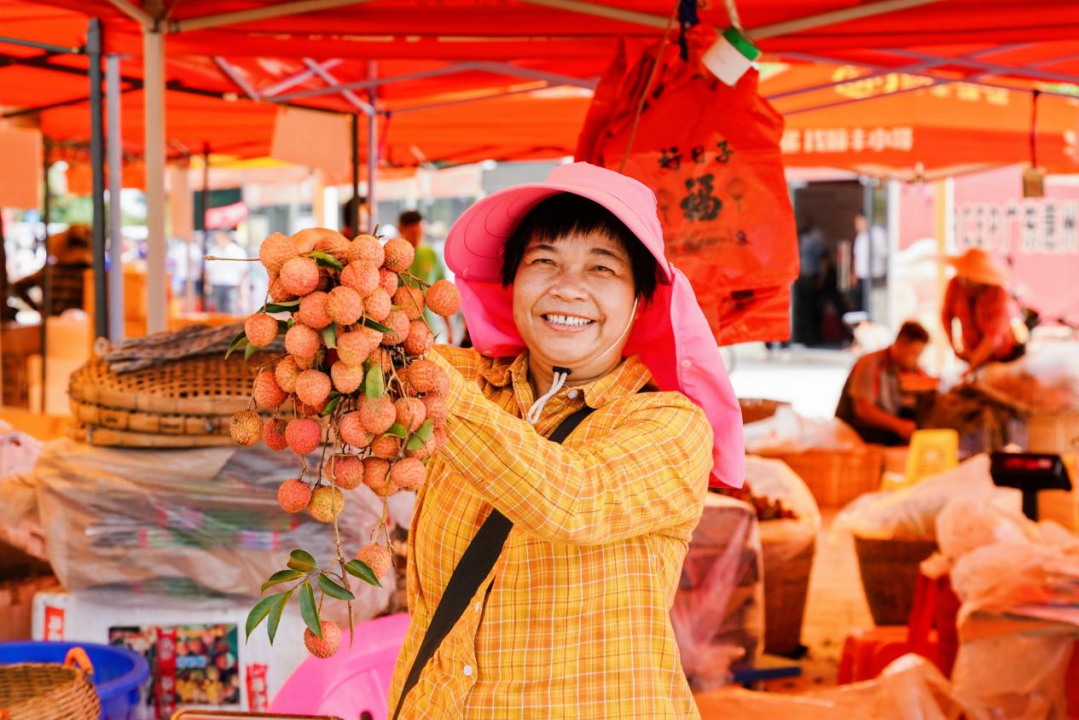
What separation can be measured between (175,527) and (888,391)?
4.48m

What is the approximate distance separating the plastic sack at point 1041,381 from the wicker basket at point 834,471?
2.24 ft

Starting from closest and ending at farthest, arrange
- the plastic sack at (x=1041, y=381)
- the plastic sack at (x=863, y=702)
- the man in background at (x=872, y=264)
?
the plastic sack at (x=863, y=702)
the plastic sack at (x=1041, y=381)
the man in background at (x=872, y=264)

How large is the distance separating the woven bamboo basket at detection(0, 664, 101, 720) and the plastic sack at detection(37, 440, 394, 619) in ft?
1.41

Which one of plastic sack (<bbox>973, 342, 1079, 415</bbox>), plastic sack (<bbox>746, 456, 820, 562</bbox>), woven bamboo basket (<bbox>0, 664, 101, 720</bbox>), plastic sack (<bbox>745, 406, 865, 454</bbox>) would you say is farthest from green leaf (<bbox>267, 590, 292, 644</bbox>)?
plastic sack (<bbox>973, 342, 1079, 415</bbox>)

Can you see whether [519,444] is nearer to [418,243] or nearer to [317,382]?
[317,382]

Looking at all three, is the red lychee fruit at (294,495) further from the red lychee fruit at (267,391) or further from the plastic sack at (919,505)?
the plastic sack at (919,505)


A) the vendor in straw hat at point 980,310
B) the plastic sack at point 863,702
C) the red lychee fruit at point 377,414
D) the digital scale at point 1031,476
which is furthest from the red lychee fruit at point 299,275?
the vendor in straw hat at point 980,310

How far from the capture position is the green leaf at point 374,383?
102cm

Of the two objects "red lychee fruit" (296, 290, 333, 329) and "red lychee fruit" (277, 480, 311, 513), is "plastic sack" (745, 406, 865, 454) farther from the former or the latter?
"red lychee fruit" (296, 290, 333, 329)

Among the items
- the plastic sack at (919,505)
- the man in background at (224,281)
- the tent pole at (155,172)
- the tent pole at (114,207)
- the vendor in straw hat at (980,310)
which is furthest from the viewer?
the man in background at (224,281)

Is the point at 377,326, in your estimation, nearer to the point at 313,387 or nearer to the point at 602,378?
the point at 313,387

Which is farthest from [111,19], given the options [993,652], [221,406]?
[993,652]

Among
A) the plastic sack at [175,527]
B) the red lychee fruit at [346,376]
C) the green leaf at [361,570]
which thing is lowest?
the plastic sack at [175,527]

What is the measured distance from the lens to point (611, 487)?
1229mm
